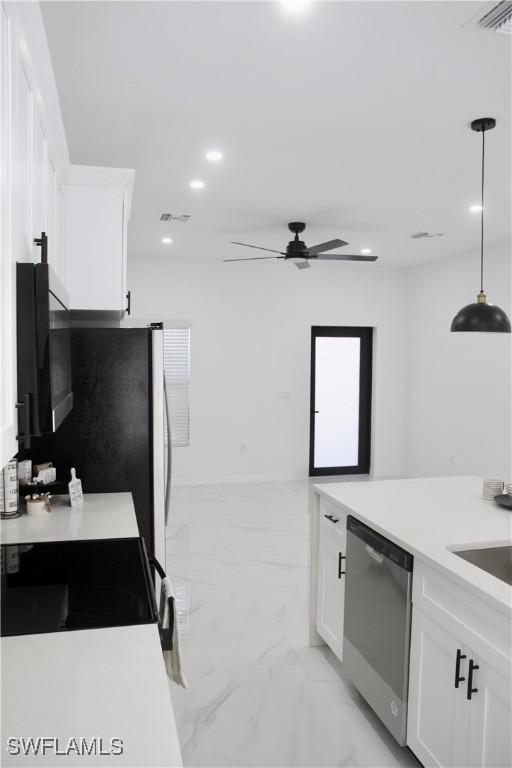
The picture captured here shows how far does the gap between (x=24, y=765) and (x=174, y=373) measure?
5.91 meters

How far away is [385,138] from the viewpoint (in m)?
3.09

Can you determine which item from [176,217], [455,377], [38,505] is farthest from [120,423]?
[455,377]

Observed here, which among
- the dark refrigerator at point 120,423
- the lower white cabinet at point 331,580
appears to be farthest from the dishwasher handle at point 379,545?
the dark refrigerator at point 120,423

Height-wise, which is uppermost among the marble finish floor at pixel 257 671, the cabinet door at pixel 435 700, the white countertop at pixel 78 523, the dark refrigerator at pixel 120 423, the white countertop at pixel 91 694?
the dark refrigerator at pixel 120 423

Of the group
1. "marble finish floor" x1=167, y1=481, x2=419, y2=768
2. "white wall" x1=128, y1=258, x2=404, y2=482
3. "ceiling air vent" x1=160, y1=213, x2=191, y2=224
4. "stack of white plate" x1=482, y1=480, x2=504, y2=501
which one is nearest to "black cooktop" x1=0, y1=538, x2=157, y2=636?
"marble finish floor" x1=167, y1=481, x2=419, y2=768

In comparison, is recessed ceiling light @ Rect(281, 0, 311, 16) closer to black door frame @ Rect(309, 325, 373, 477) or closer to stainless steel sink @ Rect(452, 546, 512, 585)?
stainless steel sink @ Rect(452, 546, 512, 585)

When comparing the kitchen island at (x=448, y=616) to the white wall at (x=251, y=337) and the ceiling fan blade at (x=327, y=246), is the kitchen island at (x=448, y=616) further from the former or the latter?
the white wall at (x=251, y=337)

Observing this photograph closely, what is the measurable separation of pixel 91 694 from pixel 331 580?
1.85 meters

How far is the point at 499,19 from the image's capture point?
1.99m

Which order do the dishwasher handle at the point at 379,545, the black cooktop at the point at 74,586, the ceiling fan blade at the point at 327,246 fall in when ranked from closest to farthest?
A: the black cooktop at the point at 74,586 → the dishwasher handle at the point at 379,545 → the ceiling fan blade at the point at 327,246

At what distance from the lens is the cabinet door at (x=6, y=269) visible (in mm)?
1048

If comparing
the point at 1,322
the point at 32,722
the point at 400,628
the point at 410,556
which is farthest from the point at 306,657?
the point at 1,322

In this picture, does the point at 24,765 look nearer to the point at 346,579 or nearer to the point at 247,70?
the point at 346,579

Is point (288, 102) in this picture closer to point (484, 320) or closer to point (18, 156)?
point (484, 320)
